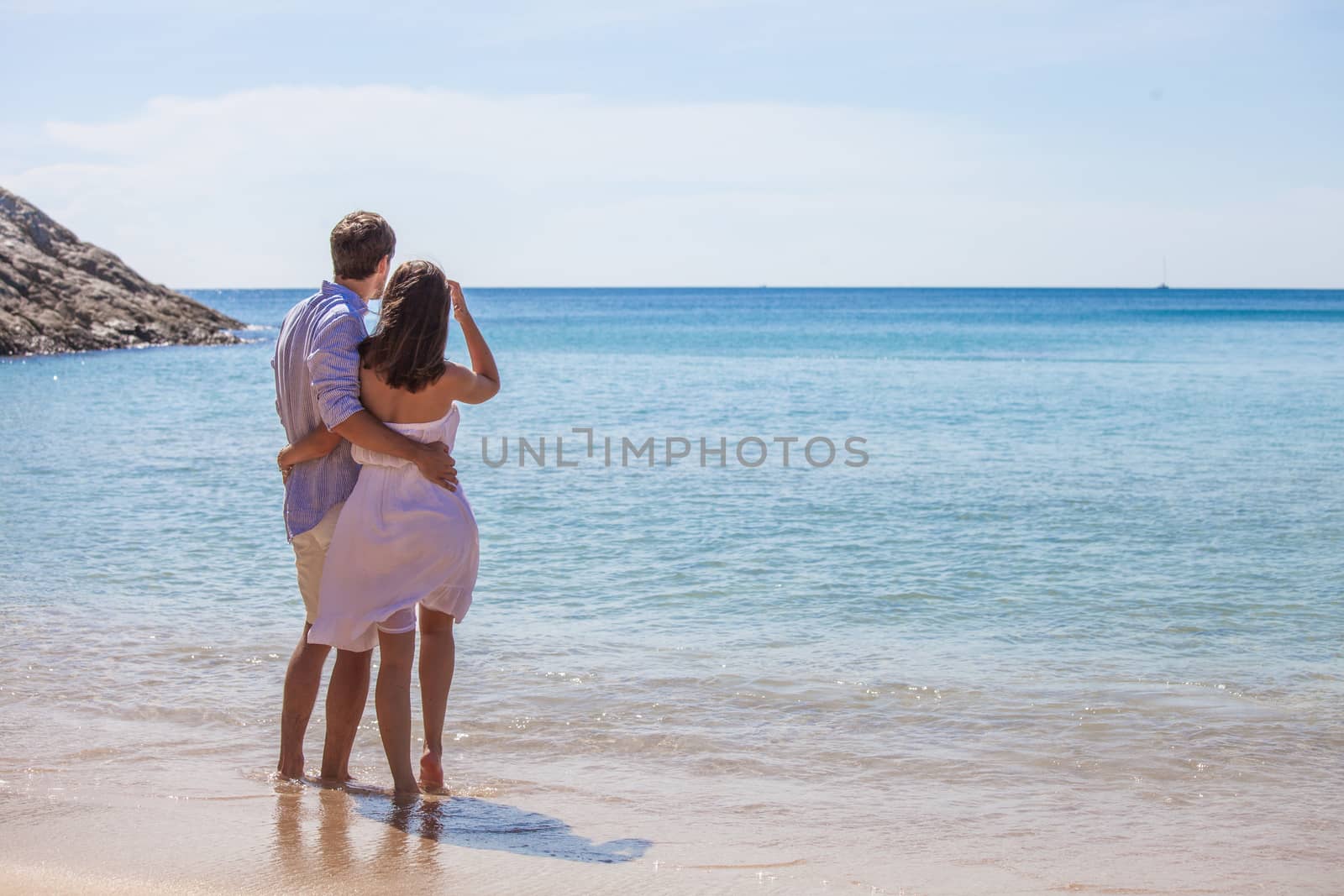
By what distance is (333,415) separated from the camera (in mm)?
3586

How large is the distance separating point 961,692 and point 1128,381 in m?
23.4

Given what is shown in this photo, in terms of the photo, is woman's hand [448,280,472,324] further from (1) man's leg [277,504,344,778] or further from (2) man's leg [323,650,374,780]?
(2) man's leg [323,650,374,780]

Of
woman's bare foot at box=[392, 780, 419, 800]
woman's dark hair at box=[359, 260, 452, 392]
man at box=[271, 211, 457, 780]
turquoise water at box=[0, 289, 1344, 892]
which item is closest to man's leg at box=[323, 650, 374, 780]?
man at box=[271, 211, 457, 780]

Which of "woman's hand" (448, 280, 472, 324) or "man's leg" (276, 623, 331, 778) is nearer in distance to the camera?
"woman's hand" (448, 280, 472, 324)

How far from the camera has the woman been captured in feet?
11.8

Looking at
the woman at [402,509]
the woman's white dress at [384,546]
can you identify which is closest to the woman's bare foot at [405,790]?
the woman at [402,509]

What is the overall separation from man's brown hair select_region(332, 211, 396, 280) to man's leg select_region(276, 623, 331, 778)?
46.8 inches

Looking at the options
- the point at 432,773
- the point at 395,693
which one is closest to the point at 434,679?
the point at 395,693

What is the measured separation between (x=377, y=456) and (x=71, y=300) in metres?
42.5

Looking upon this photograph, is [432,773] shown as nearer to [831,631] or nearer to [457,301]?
[457,301]

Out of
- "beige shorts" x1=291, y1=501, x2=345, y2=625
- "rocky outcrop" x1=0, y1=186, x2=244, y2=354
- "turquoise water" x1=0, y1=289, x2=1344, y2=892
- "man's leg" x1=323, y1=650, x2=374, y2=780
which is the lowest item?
"turquoise water" x1=0, y1=289, x2=1344, y2=892

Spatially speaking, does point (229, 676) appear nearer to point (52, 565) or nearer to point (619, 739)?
point (619, 739)

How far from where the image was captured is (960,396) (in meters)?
24.3

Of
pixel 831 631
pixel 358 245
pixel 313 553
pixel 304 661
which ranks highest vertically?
pixel 358 245
